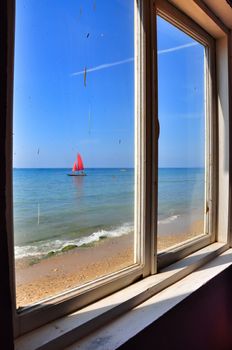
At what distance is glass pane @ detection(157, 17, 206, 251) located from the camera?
1.38 m

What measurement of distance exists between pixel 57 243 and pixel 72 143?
1.07 ft

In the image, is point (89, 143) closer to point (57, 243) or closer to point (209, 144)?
point (57, 243)

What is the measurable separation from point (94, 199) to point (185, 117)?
781 millimetres

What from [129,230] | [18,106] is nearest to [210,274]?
[129,230]

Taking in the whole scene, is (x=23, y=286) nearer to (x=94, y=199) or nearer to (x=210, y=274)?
(x=94, y=199)

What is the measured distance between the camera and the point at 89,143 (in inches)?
40.8

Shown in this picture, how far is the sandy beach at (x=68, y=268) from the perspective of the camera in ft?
2.76

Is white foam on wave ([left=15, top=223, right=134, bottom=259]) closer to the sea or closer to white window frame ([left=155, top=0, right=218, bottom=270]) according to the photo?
the sea

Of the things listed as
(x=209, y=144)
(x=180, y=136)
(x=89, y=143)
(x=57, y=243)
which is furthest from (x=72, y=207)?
(x=209, y=144)

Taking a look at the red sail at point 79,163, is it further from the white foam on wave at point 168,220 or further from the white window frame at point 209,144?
the white window frame at point 209,144

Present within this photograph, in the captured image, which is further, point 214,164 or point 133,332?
point 214,164

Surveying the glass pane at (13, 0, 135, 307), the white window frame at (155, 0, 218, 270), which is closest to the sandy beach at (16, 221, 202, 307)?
→ the glass pane at (13, 0, 135, 307)

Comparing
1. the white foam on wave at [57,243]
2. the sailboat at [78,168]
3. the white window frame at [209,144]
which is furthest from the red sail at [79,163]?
the white window frame at [209,144]

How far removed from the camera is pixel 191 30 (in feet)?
5.12
